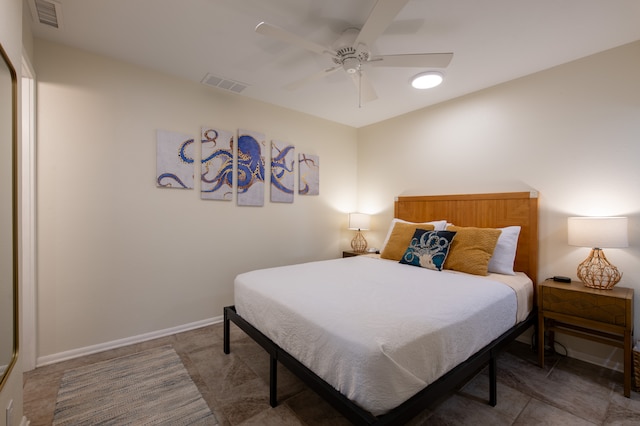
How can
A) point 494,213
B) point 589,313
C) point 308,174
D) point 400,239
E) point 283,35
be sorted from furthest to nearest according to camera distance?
point 308,174 < point 400,239 < point 494,213 < point 589,313 < point 283,35

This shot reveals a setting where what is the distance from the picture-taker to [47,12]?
1.99 meters

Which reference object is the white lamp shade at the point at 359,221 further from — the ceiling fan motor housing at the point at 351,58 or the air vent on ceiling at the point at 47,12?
the air vent on ceiling at the point at 47,12

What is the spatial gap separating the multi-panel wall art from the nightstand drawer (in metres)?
2.77

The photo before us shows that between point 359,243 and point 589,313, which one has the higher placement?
point 359,243

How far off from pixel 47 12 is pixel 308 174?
2752mm

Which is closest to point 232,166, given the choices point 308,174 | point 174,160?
point 174,160

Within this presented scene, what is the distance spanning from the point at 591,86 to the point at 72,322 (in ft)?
15.8

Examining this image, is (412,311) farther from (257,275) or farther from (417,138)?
(417,138)

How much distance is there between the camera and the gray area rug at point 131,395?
1704 mm

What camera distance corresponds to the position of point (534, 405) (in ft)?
6.12

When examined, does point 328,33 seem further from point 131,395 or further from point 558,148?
point 131,395

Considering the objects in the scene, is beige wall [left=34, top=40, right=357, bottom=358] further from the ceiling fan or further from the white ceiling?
the ceiling fan

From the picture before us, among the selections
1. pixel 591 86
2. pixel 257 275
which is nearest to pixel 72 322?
pixel 257 275

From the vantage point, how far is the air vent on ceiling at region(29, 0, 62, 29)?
1.91m
